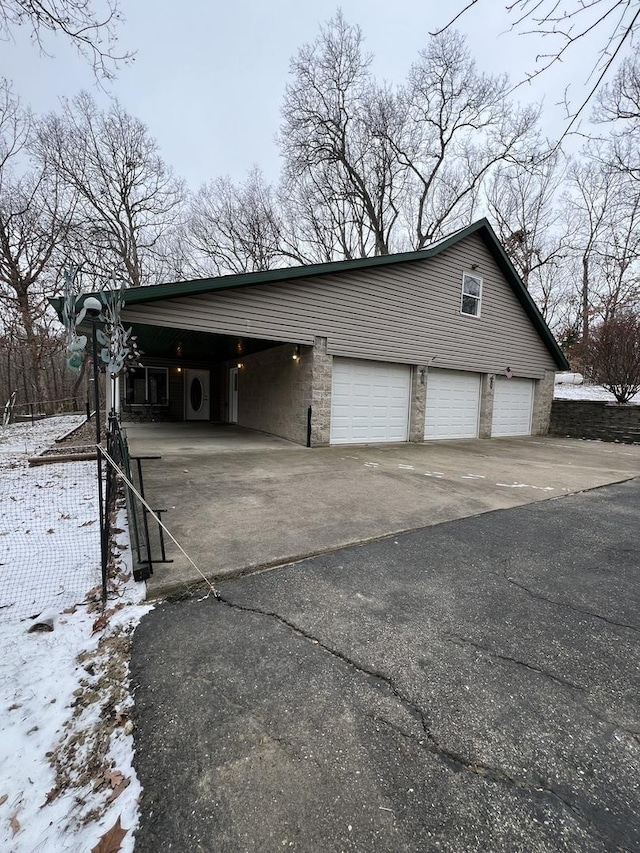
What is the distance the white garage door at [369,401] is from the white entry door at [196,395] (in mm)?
8518

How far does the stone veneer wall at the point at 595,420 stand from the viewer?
39.4 ft

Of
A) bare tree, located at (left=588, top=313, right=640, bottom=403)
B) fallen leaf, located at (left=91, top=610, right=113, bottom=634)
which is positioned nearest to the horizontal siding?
bare tree, located at (left=588, top=313, right=640, bottom=403)

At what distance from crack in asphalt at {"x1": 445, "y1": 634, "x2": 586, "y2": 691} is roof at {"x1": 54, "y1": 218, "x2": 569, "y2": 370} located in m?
6.41

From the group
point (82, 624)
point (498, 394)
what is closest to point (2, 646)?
point (82, 624)

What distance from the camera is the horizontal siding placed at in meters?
7.63

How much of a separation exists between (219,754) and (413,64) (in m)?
23.7

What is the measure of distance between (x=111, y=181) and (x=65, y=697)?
20.7 meters

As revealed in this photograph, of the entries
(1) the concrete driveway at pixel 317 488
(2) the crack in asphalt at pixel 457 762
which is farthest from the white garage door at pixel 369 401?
(2) the crack in asphalt at pixel 457 762

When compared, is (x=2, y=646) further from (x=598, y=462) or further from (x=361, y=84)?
(x=361, y=84)

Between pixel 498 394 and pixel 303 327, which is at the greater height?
pixel 303 327

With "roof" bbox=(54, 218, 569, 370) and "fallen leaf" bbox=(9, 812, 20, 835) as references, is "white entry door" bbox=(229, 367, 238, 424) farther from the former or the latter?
"fallen leaf" bbox=(9, 812, 20, 835)

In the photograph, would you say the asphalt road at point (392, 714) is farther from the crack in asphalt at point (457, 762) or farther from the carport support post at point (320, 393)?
the carport support post at point (320, 393)

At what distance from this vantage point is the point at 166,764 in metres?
1.43

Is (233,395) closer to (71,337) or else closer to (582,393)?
(71,337)
